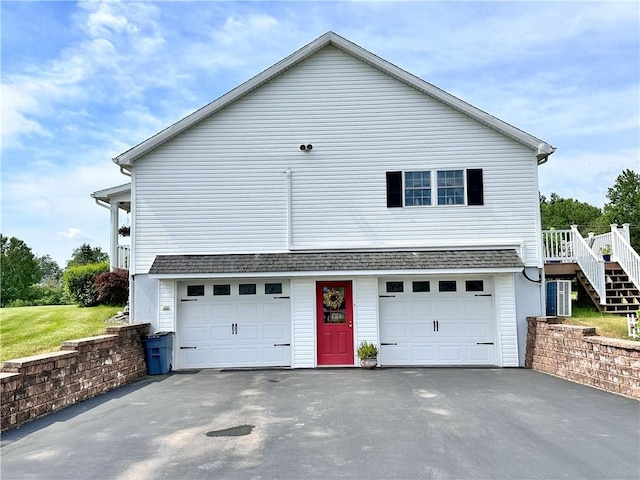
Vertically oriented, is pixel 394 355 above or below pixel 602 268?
below

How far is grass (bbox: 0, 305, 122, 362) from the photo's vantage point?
507 inches

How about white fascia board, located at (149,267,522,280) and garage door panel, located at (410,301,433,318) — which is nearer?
white fascia board, located at (149,267,522,280)

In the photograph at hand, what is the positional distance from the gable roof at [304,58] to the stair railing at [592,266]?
3626 mm

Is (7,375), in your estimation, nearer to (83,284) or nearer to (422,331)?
(422,331)

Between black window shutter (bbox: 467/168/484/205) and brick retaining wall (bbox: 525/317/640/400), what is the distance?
347 centimetres

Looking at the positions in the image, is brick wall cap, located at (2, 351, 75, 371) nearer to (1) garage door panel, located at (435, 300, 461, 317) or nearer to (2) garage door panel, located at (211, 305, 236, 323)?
(2) garage door panel, located at (211, 305, 236, 323)

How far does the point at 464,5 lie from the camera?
1212 centimetres

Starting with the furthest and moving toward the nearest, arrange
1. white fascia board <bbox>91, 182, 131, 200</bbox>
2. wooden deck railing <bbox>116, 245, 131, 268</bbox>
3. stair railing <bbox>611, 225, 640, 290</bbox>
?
wooden deck railing <bbox>116, 245, 131, 268</bbox>
white fascia board <bbox>91, 182, 131, 200</bbox>
stair railing <bbox>611, 225, 640, 290</bbox>

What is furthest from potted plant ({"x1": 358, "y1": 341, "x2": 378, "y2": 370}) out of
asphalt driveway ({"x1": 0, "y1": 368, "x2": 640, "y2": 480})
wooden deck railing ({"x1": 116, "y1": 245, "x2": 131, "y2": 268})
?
wooden deck railing ({"x1": 116, "y1": 245, "x2": 131, "y2": 268})

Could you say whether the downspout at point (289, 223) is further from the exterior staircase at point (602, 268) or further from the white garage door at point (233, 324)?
the exterior staircase at point (602, 268)

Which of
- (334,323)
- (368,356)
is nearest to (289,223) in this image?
(334,323)

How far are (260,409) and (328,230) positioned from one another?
237 inches

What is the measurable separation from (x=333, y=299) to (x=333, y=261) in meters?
1.08

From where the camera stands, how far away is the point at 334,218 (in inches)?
512
